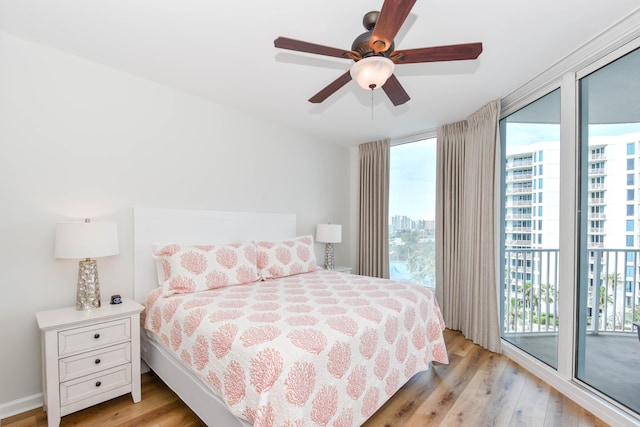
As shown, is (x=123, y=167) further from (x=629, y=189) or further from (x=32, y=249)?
(x=629, y=189)

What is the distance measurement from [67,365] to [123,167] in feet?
4.86

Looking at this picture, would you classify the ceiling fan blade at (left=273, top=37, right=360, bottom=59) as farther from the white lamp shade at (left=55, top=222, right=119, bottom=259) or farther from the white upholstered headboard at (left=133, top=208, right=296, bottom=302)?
the white upholstered headboard at (left=133, top=208, right=296, bottom=302)

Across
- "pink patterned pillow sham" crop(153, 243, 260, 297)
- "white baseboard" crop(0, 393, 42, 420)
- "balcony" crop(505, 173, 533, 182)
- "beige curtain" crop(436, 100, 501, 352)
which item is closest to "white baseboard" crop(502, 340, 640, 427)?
"beige curtain" crop(436, 100, 501, 352)

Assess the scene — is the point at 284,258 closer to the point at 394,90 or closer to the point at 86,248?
the point at 86,248

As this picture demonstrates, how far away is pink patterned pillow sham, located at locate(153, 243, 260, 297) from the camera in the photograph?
7.68 feet

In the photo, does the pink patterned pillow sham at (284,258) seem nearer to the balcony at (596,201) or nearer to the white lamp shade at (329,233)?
the white lamp shade at (329,233)

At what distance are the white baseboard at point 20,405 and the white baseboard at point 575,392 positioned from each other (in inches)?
151

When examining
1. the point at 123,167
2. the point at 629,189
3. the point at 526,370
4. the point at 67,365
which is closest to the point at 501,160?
the point at 629,189

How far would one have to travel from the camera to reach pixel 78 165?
227 centimetres

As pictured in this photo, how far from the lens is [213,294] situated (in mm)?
2293

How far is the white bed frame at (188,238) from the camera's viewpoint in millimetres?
1762

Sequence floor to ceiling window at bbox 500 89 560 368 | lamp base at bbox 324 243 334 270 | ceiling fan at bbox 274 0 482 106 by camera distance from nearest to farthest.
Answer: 1. ceiling fan at bbox 274 0 482 106
2. floor to ceiling window at bbox 500 89 560 368
3. lamp base at bbox 324 243 334 270

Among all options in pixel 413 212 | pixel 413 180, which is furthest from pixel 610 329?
pixel 413 180

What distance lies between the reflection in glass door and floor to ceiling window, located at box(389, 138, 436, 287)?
1.70 m
